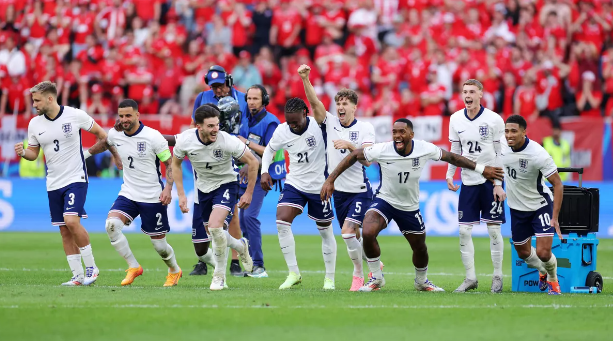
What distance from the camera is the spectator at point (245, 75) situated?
2558 cm

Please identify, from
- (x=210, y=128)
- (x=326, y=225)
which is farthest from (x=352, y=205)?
(x=210, y=128)

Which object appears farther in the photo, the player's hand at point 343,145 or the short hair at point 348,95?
the short hair at point 348,95

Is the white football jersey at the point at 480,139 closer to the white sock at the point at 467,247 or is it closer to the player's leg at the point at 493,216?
the player's leg at the point at 493,216

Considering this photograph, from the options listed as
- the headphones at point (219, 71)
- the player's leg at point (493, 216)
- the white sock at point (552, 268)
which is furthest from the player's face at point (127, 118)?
the white sock at point (552, 268)

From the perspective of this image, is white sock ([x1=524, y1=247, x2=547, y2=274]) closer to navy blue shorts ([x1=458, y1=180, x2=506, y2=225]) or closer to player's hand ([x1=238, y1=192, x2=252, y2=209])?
navy blue shorts ([x1=458, y1=180, x2=506, y2=225])

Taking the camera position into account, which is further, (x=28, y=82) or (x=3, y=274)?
(x=28, y=82)

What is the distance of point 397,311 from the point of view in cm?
924

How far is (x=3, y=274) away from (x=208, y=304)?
549 cm

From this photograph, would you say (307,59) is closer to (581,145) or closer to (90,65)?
(90,65)

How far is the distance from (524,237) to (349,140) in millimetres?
2553

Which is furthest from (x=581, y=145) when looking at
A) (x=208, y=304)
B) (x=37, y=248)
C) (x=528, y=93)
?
(x=208, y=304)

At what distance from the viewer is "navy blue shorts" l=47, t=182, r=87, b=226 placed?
38.3ft

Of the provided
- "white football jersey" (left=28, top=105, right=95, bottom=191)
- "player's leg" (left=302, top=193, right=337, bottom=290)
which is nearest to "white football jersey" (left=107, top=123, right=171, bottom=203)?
"white football jersey" (left=28, top=105, right=95, bottom=191)

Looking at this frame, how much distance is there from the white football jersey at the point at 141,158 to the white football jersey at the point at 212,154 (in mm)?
589
